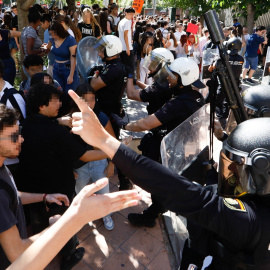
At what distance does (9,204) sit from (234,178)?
120 cm

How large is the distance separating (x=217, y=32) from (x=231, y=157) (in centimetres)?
133

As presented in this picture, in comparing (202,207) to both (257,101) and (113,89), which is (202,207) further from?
(113,89)

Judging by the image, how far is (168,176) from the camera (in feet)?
4.01

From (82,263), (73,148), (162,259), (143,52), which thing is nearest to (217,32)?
(73,148)

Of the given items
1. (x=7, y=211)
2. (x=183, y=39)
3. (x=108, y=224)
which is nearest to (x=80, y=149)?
(x=7, y=211)

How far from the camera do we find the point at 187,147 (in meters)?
2.17

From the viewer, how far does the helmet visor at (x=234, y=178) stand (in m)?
1.31

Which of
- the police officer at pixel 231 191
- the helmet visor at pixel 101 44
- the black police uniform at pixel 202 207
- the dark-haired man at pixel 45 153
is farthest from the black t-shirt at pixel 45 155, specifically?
the helmet visor at pixel 101 44

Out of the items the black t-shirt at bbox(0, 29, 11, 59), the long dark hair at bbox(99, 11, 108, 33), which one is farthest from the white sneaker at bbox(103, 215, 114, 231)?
the long dark hair at bbox(99, 11, 108, 33)

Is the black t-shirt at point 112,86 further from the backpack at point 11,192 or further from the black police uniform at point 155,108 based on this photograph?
the backpack at point 11,192

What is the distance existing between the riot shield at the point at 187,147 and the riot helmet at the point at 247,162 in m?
0.49

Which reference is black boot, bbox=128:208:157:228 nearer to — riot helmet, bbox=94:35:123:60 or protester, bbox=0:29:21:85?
riot helmet, bbox=94:35:123:60

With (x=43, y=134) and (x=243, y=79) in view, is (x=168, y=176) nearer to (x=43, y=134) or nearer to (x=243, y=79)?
(x=43, y=134)

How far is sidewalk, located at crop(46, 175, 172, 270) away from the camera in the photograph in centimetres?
263
